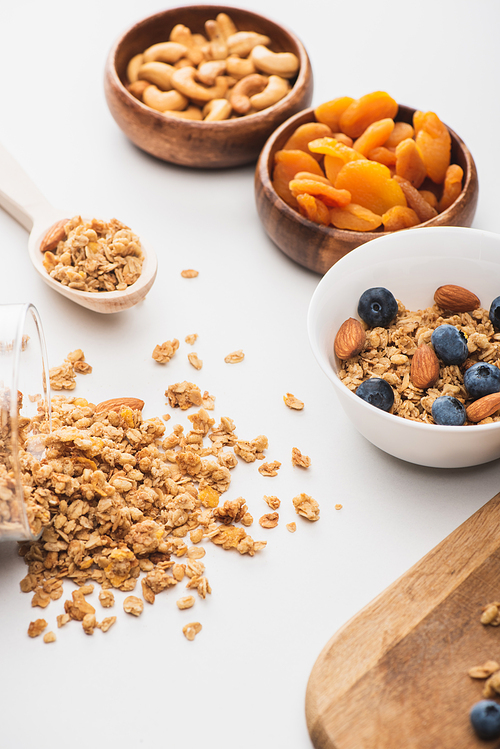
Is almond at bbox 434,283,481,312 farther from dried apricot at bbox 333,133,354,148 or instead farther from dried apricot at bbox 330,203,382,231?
dried apricot at bbox 333,133,354,148

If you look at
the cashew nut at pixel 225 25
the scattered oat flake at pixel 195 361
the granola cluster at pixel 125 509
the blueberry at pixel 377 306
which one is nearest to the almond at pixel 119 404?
the granola cluster at pixel 125 509

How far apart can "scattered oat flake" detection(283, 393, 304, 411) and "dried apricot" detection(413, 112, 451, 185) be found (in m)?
0.47

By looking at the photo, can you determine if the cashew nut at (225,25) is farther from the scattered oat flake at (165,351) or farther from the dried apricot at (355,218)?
the scattered oat flake at (165,351)

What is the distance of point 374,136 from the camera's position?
3.61ft

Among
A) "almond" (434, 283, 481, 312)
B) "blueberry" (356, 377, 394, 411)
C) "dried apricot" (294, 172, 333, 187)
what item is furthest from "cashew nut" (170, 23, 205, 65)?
"blueberry" (356, 377, 394, 411)

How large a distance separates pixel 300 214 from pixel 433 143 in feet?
0.83

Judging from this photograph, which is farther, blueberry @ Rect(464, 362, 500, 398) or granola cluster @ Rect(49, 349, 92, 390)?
granola cluster @ Rect(49, 349, 92, 390)

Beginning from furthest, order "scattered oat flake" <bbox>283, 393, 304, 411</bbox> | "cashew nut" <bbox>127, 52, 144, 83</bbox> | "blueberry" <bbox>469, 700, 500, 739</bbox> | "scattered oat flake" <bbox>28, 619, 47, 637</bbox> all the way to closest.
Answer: "cashew nut" <bbox>127, 52, 144, 83</bbox> < "scattered oat flake" <bbox>283, 393, 304, 411</bbox> < "scattered oat flake" <bbox>28, 619, 47, 637</bbox> < "blueberry" <bbox>469, 700, 500, 739</bbox>

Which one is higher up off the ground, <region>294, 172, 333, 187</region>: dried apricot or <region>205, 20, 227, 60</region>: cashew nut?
<region>205, 20, 227, 60</region>: cashew nut

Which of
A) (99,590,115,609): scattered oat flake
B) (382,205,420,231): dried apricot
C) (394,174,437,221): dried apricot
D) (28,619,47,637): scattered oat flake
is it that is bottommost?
(28,619,47,637): scattered oat flake

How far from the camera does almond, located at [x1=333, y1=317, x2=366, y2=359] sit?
2.89ft

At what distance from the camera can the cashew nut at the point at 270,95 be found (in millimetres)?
1266

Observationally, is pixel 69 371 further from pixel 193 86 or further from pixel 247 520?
pixel 193 86

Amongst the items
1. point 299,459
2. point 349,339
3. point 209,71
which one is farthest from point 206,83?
point 299,459
